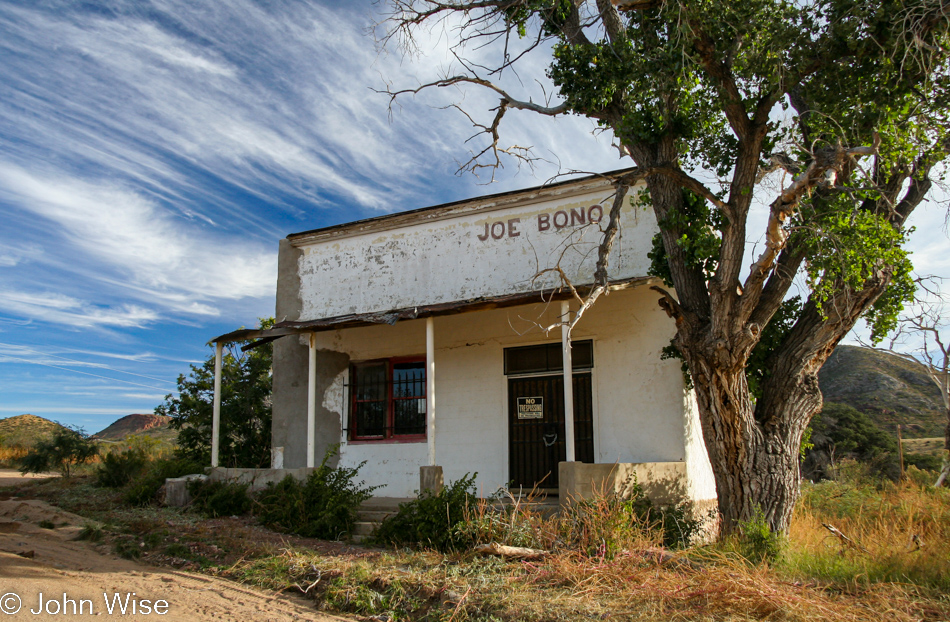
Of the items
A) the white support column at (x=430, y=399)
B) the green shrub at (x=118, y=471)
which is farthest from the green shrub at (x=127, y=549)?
the green shrub at (x=118, y=471)

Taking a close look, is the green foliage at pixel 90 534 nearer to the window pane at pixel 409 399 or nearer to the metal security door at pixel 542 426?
the window pane at pixel 409 399

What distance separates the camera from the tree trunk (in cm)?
761

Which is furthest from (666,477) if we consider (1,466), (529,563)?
(1,466)

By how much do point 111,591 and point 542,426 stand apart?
661 cm

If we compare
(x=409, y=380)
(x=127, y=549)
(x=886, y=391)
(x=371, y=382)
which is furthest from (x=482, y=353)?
(x=886, y=391)

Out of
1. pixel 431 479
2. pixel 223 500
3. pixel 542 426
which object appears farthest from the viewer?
pixel 542 426

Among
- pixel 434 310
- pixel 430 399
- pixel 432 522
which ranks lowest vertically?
pixel 432 522

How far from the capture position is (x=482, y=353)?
11.3 meters

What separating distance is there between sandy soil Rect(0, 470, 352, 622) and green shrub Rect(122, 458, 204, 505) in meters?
3.20

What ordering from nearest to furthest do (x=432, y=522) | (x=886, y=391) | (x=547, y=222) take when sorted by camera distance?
(x=432, y=522) → (x=547, y=222) → (x=886, y=391)

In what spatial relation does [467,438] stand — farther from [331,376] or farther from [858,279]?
[858,279]

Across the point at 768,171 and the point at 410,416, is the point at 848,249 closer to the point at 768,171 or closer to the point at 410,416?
the point at 768,171

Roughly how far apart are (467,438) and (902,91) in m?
7.69

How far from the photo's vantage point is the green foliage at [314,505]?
28.4ft
